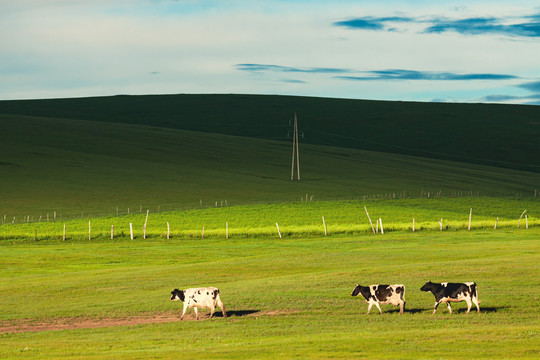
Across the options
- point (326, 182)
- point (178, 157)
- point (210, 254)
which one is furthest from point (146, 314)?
point (178, 157)

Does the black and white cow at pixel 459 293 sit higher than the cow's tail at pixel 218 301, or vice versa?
the black and white cow at pixel 459 293

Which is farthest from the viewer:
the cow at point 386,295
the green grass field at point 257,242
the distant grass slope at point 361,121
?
the distant grass slope at point 361,121

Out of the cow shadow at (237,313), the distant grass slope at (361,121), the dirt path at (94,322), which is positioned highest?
the distant grass slope at (361,121)

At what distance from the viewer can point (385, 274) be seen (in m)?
29.5

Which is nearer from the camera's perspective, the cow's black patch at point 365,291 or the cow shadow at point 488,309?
the cow shadow at point 488,309

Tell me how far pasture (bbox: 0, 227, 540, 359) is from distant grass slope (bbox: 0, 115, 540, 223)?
34587 mm

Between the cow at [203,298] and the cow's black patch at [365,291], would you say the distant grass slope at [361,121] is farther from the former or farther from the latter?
the cow at [203,298]

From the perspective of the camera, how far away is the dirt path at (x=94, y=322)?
72.9 feet

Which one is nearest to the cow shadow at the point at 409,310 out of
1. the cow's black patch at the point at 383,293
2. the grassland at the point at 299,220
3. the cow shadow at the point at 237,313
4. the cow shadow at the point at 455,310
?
the cow shadow at the point at 455,310

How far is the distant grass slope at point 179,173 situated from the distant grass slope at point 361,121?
19374 millimetres

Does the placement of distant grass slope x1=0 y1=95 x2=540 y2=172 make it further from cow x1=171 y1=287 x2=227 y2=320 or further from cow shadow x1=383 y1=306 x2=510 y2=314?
cow x1=171 y1=287 x2=227 y2=320

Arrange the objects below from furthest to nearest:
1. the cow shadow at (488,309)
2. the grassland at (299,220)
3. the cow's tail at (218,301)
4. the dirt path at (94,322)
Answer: the grassland at (299,220)
the dirt path at (94,322)
the cow's tail at (218,301)
the cow shadow at (488,309)

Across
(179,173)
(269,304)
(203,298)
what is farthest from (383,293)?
(179,173)

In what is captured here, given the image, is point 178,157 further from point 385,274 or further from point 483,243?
point 385,274
